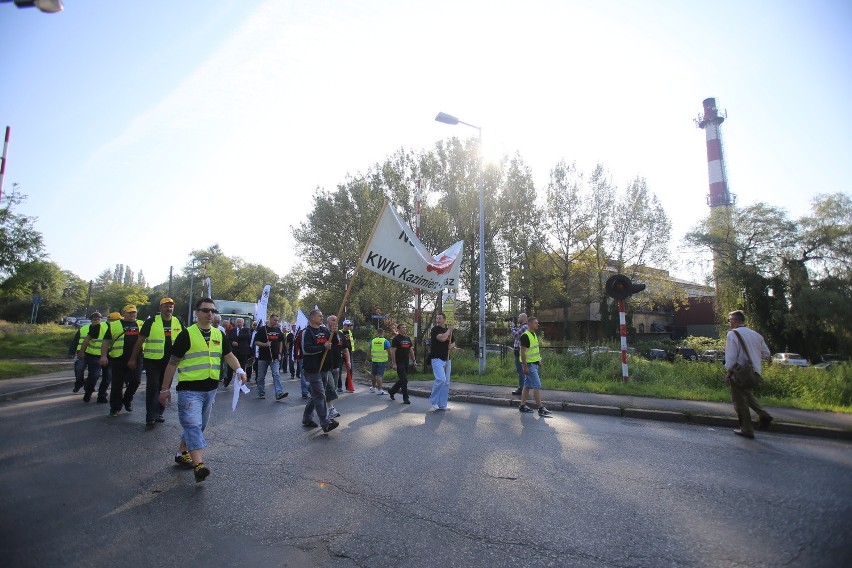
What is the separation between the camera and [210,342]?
5.12 metres

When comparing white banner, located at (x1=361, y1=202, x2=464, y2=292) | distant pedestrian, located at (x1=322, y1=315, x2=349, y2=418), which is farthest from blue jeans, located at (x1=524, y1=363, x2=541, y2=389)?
distant pedestrian, located at (x1=322, y1=315, x2=349, y2=418)

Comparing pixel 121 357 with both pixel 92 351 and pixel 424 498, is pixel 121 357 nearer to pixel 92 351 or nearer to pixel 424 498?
pixel 92 351

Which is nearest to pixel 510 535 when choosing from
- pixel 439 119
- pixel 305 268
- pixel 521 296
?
pixel 439 119

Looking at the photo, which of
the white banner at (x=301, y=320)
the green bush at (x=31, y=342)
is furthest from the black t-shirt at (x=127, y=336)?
the green bush at (x=31, y=342)

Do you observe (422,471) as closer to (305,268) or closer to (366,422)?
(366,422)

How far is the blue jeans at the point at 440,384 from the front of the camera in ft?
29.4

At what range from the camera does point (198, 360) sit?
4984 mm

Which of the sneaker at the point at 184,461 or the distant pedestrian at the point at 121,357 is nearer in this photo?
the sneaker at the point at 184,461

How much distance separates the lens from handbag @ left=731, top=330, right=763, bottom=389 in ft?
22.1

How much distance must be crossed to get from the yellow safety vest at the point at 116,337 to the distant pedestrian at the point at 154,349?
148 cm

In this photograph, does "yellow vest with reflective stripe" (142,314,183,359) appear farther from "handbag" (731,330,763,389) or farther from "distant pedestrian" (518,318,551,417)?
"handbag" (731,330,763,389)

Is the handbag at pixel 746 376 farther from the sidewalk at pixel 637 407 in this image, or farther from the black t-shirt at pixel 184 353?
the black t-shirt at pixel 184 353

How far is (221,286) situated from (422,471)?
72880 millimetres

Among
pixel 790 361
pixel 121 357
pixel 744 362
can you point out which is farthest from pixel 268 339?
pixel 790 361
